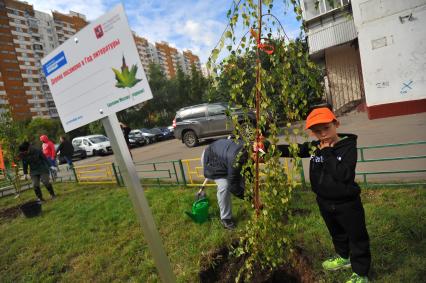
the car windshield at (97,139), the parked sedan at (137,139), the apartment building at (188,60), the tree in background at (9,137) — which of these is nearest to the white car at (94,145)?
the car windshield at (97,139)

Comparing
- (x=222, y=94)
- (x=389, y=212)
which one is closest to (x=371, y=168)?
(x=389, y=212)

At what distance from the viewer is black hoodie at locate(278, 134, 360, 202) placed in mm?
2215

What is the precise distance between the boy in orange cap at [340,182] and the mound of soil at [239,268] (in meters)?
0.45

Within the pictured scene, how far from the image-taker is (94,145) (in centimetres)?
2100

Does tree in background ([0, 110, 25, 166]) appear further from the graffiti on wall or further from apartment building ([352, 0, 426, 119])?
the graffiti on wall

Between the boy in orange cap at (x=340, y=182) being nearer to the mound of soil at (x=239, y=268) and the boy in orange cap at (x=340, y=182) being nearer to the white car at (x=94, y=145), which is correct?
the mound of soil at (x=239, y=268)

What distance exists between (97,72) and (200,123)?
11454mm

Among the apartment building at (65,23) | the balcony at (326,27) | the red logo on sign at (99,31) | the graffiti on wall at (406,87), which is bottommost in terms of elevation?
the graffiti on wall at (406,87)

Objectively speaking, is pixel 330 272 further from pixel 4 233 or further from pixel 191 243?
pixel 4 233

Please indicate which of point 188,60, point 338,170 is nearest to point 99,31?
point 338,170

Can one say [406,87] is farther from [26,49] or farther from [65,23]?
[65,23]

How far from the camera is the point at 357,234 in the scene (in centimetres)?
231

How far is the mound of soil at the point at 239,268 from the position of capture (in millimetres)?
2785

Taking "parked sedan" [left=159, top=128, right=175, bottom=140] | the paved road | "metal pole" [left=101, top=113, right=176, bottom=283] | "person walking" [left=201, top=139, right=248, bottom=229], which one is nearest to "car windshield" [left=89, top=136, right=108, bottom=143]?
"parked sedan" [left=159, top=128, right=175, bottom=140]
